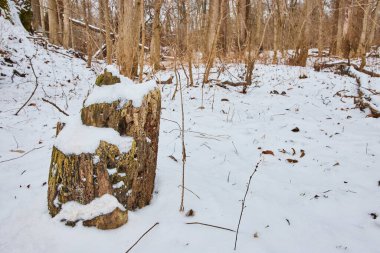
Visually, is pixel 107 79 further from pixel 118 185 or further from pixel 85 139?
pixel 118 185

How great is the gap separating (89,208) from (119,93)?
72 centimetres

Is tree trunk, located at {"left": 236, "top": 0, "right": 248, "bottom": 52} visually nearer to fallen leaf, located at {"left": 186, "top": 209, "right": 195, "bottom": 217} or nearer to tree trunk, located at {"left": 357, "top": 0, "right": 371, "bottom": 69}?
tree trunk, located at {"left": 357, "top": 0, "right": 371, "bottom": 69}

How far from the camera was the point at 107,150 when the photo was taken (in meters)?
1.66

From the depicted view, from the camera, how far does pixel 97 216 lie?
1.63 m

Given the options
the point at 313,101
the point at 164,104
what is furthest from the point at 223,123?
the point at 313,101

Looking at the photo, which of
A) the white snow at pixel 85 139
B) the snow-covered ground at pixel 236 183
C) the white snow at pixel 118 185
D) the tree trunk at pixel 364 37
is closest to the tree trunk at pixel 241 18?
the snow-covered ground at pixel 236 183

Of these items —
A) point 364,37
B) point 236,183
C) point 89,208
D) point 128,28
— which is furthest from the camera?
point 364,37

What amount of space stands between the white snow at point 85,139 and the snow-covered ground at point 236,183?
221mm

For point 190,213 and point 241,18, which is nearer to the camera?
point 190,213

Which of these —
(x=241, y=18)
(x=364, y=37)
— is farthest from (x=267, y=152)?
(x=364, y=37)

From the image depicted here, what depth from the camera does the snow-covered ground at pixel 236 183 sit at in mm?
1579

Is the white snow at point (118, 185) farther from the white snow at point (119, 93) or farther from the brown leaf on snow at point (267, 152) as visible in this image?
the brown leaf on snow at point (267, 152)

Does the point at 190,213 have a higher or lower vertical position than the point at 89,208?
lower

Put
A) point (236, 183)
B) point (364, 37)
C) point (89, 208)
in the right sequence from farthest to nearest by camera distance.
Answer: point (364, 37) < point (236, 183) < point (89, 208)
